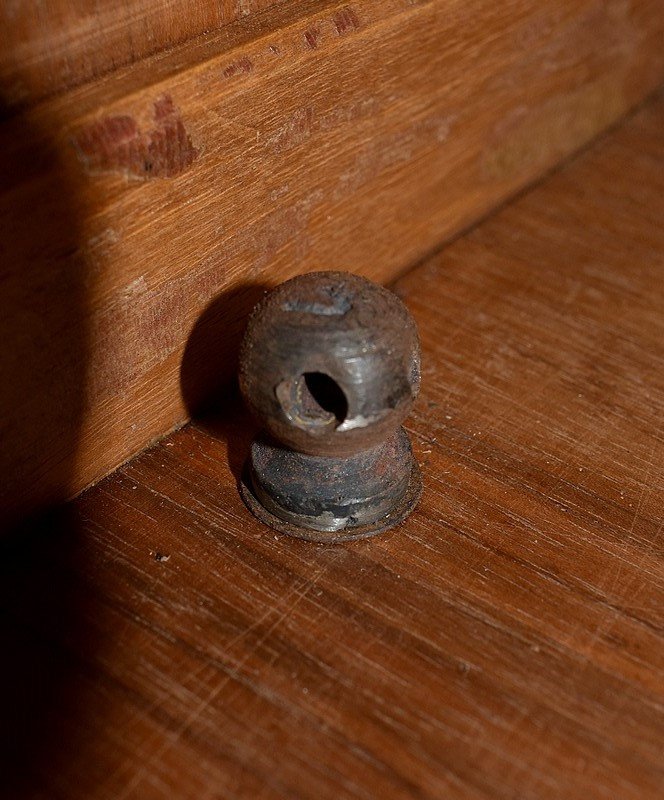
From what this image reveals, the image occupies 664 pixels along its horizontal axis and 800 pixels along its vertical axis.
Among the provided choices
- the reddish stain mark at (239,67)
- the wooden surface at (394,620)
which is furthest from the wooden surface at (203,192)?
the wooden surface at (394,620)

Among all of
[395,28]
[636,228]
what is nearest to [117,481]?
[395,28]

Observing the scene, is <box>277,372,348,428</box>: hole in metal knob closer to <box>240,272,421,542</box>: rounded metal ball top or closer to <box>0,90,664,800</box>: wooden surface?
<box>240,272,421,542</box>: rounded metal ball top

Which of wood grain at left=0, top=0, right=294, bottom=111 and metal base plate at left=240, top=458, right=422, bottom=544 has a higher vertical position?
wood grain at left=0, top=0, right=294, bottom=111

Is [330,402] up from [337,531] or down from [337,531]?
up

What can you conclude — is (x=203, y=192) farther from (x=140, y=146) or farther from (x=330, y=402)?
(x=330, y=402)

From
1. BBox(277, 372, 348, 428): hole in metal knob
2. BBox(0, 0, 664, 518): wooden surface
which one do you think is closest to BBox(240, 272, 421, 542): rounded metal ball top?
BBox(277, 372, 348, 428): hole in metal knob

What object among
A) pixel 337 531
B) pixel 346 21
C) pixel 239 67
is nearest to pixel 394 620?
pixel 337 531

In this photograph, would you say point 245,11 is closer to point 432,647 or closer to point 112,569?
point 112,569
